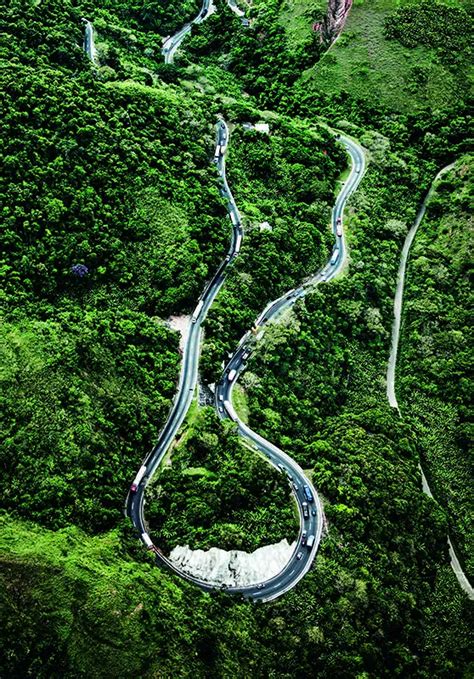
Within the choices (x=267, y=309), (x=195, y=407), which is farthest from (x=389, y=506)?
(x=267, y=309)

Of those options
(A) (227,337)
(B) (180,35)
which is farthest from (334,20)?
(A) (227,337)

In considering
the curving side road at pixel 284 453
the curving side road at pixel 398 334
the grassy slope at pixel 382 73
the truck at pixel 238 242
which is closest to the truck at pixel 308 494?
the curving side road at pixel 284 453

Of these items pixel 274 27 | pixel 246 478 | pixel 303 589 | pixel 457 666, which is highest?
pixel 274 27

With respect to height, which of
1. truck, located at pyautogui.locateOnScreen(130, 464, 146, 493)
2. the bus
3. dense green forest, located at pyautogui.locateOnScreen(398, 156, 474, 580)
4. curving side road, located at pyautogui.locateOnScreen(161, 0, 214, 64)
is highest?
curving side road, located at pyautogui.locateOnScreen(161, 0, 214, 64)

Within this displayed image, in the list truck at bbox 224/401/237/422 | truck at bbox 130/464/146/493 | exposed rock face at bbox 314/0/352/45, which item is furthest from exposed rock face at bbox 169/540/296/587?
exposed rock face at bbox 314/0/352/45

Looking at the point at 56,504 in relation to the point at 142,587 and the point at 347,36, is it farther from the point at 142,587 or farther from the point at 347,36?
the point at 347,36

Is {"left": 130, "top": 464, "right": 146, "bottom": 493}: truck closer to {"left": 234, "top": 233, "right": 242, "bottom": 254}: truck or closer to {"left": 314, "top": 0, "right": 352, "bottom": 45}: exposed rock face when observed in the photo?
{"left": 234, "top": 233, "right": 242, "bottom": 254}: truck
